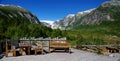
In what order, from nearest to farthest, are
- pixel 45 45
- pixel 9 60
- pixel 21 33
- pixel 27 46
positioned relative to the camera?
pixel 9 60, pixel 27 46, pixel 45 45, pixel 21 33

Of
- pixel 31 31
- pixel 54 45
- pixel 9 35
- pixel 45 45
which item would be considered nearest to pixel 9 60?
pixel 54 45

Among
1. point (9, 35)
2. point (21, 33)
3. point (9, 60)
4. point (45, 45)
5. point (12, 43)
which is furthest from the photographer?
point (21, 33)

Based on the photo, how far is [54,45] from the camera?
2842 cm

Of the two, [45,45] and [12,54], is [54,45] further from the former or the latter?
[45,45]

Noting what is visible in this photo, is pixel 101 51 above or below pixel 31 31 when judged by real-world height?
below

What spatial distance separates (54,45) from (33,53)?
2851 millimetres

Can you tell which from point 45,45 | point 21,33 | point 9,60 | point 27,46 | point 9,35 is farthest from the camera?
point 21,33

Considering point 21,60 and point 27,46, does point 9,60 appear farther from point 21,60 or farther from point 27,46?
point 27,46

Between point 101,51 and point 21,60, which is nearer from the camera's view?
point 21,60

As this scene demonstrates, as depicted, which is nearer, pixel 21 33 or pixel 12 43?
pixel 12 43

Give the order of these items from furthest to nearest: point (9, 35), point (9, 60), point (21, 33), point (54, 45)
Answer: point (21, 33) → point (9, 35) → point (54, 45) → point (9, 60)

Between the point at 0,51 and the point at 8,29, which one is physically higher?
the point at 8,29

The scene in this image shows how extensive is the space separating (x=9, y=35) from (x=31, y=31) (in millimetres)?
6171

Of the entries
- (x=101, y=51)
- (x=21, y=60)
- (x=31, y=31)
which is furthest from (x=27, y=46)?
(x=31, y=31)
